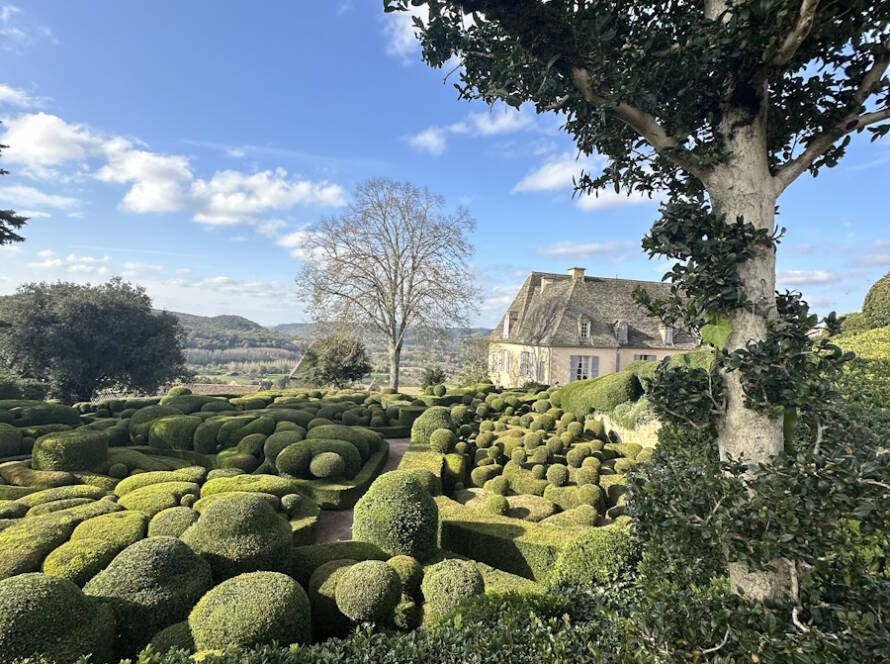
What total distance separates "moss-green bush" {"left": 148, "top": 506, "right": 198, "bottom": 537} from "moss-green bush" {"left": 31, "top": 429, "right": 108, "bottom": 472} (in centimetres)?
536

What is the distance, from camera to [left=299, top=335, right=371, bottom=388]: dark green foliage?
1086 inches

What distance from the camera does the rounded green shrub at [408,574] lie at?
5992 mm

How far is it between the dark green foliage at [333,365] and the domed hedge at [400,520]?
64.1 ft

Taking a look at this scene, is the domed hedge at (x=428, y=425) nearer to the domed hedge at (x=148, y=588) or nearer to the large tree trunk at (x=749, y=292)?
the domed hedge at (x=148, y=588)

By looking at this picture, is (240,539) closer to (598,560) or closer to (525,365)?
(598,560)

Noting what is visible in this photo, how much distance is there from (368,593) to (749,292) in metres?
5.36

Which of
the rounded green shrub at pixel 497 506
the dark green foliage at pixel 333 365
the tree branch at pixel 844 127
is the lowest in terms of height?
the rounded green shrub at pixel 497 506

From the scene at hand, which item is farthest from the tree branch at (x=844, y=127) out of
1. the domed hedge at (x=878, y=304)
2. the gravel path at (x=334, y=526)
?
the domed hedge at (x=878, y=304)

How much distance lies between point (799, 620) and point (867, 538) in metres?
0.59

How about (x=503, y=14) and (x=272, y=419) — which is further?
(x=272, y=419)

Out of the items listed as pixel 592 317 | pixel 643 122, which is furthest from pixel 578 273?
pixel 643 122

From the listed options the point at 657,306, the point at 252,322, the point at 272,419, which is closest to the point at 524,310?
the point at 272,419

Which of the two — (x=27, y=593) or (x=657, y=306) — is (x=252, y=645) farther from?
(x=657, y=306)

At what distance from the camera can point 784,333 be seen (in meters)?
2.48
